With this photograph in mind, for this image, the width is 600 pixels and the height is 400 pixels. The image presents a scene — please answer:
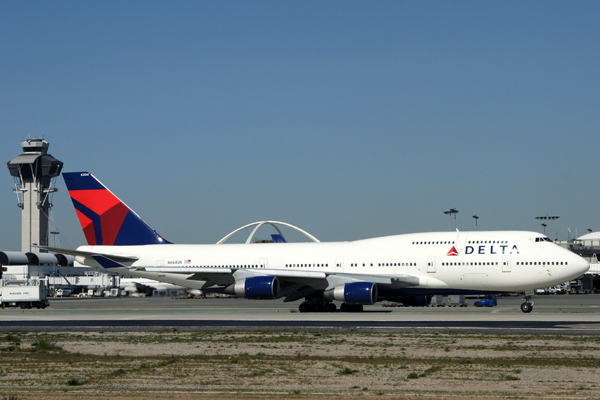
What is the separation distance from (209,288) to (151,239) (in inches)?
249

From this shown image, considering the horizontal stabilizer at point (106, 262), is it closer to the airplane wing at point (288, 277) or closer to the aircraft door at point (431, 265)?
the airplane wing at point (288, 277)

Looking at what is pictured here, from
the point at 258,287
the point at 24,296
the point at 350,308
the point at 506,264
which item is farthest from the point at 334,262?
the point at 24,296

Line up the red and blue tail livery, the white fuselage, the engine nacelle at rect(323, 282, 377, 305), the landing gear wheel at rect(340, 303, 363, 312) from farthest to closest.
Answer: the red and blue tail livery, the landing gear wheel at rect(340, 303, 363, 312), the white fuselage, the engine nacelle at rect(323, 282, 377, 305)

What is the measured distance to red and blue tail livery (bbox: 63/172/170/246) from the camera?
49219mm

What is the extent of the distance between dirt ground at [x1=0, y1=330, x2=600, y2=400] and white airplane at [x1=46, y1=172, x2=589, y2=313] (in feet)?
52.0

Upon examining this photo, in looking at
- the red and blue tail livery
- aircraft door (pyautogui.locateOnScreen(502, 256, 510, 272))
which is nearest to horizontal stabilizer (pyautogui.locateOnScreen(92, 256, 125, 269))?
the red and blue tail livery

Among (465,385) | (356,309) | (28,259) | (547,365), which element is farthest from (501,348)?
(28,259)

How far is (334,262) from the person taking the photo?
43.8 m

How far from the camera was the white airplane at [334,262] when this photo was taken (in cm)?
3997

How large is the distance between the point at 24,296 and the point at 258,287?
116ft

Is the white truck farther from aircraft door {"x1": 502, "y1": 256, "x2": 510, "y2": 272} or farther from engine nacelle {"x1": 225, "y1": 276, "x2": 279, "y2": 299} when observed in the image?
aircraft door {"x1": 502, "y1": 256, "x2": 510, "y2": 272}

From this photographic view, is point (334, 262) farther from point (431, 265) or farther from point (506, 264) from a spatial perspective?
point (506, 264)

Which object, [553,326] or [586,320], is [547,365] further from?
[586,320]

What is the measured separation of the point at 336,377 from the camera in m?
15.8
